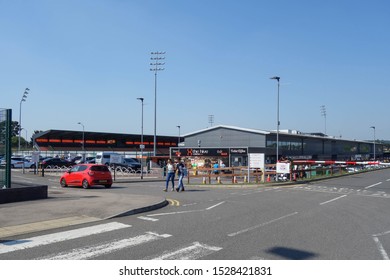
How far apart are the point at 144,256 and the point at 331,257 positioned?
10.4 feet

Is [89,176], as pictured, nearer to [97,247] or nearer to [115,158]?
[97,247]

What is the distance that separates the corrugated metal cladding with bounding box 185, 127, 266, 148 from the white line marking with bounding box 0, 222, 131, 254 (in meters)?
56.3

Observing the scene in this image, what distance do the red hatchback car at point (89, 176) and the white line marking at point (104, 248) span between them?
50.5 feet

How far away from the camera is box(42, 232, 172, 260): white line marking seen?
6707mm

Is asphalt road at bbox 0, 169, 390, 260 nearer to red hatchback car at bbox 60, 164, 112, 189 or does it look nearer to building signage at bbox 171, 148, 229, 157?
red hatchback car at bbox 60, 164, 112, 189

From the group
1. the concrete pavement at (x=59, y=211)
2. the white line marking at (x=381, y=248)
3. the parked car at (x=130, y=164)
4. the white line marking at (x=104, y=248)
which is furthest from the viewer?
the parked car at (x=130, y=164)

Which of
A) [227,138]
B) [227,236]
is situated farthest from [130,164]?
[227,236]

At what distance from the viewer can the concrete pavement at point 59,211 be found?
9383 millimetres

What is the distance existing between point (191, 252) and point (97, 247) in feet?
5.87

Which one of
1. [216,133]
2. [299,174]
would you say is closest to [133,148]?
[216,133]

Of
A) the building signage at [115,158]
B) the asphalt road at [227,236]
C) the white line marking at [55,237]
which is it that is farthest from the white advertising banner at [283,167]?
the building signage at [115,158]

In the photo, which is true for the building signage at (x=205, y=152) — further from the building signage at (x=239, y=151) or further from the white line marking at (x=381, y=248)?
the white line marking at (x=381, y=248)

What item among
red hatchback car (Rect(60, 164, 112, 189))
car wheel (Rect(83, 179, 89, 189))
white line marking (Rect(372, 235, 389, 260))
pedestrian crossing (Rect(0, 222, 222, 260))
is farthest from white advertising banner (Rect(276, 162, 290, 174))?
pedestrian crossing (Rect(0, 222, 222, 260))

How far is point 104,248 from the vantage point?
7.35m
